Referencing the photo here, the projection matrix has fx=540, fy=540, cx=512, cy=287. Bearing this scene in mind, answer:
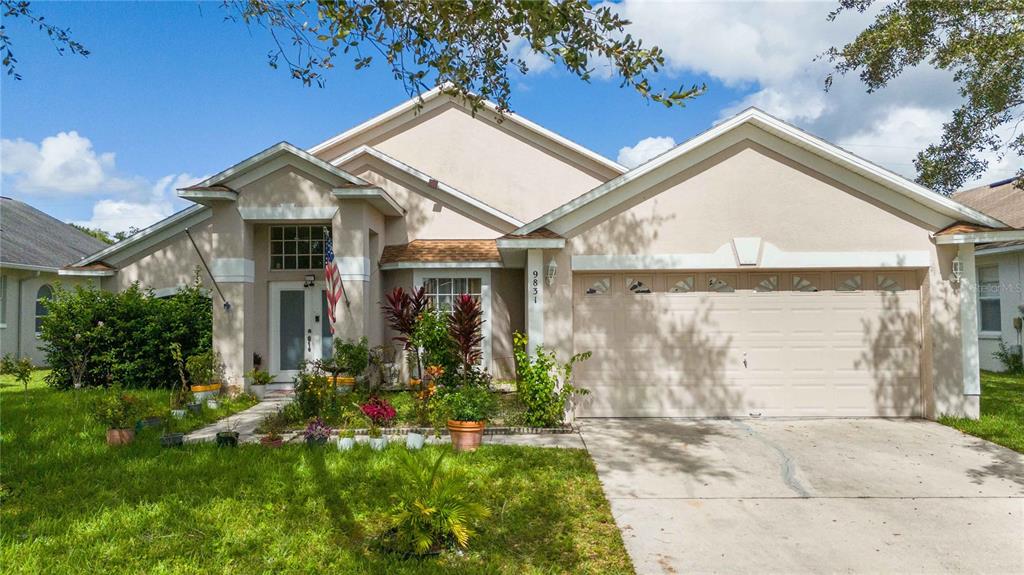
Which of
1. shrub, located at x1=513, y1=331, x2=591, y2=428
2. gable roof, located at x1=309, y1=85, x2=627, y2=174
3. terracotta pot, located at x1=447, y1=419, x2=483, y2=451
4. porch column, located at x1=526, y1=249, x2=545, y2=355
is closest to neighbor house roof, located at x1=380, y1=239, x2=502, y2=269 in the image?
porch column, located at x1=526, y1=249, x2=545, y2=355

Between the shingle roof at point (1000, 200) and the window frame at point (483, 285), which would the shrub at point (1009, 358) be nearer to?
the shingle roof at point (1000, 200)

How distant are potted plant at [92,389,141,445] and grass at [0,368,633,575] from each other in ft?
0.50

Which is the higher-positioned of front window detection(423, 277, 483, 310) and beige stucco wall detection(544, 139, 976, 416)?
beige stucco wall detection(544, 139, 976, 416)

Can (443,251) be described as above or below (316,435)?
above

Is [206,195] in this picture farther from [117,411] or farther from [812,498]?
[812,498]

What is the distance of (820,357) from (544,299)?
487 centimetres

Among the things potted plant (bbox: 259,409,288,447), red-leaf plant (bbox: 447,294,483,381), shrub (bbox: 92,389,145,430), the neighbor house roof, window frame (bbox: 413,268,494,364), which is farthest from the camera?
window frame (bbox: 413,268,494,364)

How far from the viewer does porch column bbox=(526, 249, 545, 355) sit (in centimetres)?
891

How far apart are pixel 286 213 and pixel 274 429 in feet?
15.8

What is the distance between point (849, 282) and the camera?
30.6ft

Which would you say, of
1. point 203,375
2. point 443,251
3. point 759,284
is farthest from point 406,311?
point 759,284

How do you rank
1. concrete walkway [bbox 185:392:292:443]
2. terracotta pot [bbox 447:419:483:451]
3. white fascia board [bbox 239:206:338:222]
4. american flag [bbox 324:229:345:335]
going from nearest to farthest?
terracotta pot [bbox 447:419:483:451], concrete walkway [bbox 185:392:292:443], american flag [bbox 324:229:345:335], white fascia board [bbox 239:206:338:222]

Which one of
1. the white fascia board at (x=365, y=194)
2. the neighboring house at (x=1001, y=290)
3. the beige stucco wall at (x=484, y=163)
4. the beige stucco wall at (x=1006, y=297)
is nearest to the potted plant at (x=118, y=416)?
the white fascia board at (x=365, y=194)

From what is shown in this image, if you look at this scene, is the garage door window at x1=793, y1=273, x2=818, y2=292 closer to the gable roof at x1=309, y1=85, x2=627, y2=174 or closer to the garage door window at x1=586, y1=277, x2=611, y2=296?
the garage door window at x1=586, y1=277, x2=611, y2=296
